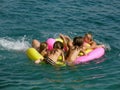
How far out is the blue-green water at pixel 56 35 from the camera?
1005 cm

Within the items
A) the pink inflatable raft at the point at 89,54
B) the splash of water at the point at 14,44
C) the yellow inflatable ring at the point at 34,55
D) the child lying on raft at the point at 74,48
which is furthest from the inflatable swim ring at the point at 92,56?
the splash of water at the point at 14,44

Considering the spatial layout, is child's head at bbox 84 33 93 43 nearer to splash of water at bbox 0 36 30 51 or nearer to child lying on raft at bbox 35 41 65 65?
child lying on raft at bbox 35 41 65 65

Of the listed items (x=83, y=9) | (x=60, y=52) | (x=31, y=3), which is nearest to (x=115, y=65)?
(x=60, y=52)

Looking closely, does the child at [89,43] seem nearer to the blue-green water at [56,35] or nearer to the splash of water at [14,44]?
the blue-green water at [56,35]

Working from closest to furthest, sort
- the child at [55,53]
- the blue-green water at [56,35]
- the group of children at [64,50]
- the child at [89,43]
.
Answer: the blue-green water at [56,35]
the child at [55,53]
the group of children at [64,50]
the child at [89,43]

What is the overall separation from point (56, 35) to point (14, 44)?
7.16 feet

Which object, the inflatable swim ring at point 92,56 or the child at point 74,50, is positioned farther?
the inflatable swim ring at point 92,56

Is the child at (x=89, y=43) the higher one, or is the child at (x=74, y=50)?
the child at (x=89, y=43)

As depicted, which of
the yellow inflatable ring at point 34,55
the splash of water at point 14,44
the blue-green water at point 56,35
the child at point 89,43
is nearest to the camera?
the blue-green water at point 56,35

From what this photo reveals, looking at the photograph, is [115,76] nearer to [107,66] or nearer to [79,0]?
[107,66]

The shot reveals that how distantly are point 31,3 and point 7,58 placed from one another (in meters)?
7.96

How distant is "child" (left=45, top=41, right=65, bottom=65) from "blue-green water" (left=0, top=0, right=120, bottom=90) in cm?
23

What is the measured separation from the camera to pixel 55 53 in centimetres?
1166

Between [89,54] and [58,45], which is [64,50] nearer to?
[58,45]
